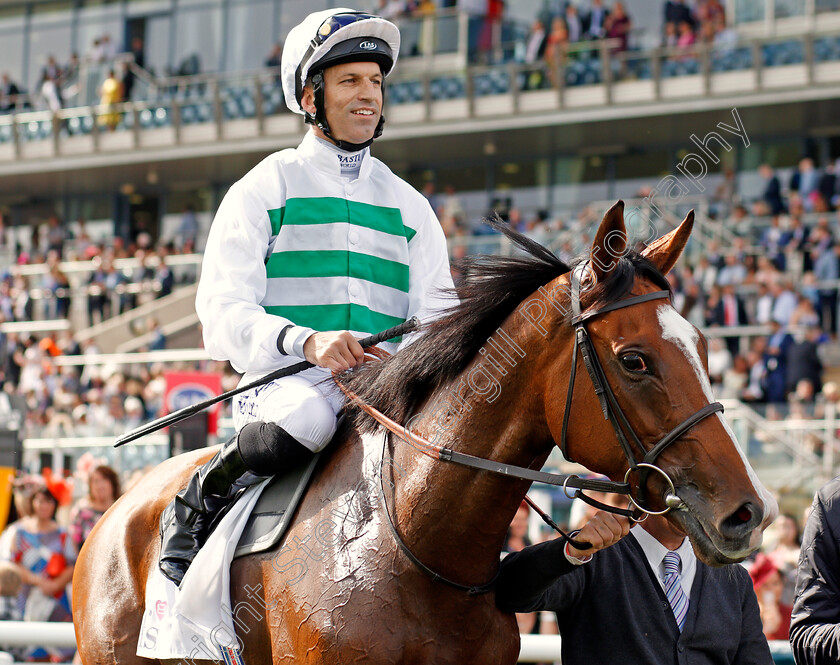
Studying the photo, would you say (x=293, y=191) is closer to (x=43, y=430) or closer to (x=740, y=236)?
(x=43, y=430)

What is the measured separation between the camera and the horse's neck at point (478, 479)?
2.44 m

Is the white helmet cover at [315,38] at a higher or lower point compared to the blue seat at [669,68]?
lower

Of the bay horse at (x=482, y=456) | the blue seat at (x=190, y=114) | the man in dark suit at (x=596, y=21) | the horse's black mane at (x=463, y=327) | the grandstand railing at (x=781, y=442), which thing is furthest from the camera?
the blue seat at (x=190, y=114)

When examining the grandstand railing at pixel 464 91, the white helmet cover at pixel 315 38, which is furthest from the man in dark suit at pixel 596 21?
the white helmet cover at pixel 315 38

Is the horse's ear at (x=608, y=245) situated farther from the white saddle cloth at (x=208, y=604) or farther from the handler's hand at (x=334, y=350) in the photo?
the white saddle cloth at (x=208, y=604)

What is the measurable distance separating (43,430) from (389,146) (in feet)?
35.1

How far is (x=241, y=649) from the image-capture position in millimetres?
2691

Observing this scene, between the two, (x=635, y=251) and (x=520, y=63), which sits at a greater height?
(x=520, y=63)

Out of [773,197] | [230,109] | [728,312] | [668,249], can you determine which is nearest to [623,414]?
[668,249]

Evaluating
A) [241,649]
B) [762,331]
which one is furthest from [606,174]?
[241,649]

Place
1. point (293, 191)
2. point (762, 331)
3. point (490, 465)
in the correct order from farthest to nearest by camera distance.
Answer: point (762, 331), point (293, 191), point (490, 465)

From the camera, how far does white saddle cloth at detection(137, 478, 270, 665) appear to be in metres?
2.67

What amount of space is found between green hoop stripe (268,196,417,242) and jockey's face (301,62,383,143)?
192 mm

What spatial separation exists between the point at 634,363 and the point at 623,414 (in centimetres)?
11
